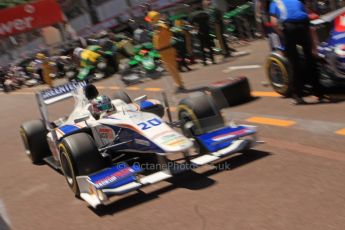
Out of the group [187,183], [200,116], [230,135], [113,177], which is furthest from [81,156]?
[230,135]

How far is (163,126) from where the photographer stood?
18.3ft

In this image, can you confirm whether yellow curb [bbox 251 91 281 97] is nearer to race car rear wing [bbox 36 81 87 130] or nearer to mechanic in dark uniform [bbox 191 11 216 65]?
race car rear wing [bbox 36 81 87 130]

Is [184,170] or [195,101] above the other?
[195,101]

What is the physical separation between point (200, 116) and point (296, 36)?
7.65 ft

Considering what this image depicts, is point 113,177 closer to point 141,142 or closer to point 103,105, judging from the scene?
point 141,142

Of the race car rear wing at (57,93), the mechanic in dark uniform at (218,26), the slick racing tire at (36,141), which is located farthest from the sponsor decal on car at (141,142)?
the mechanic in dark uniform at (218,26)

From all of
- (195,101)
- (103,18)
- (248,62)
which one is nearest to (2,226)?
(195,101)

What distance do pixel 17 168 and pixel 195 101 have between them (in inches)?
137

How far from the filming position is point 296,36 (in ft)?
24.8

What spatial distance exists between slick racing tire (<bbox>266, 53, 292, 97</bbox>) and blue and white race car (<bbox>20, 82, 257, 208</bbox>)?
7.36ft

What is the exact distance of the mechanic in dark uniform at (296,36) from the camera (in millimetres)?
7539

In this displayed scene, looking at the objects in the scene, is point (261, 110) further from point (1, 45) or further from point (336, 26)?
point (1, 45)

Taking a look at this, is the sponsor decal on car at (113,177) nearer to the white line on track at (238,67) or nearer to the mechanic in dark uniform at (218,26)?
the white line on track at (238,67)

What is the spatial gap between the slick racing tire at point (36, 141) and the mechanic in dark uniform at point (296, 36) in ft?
12.8
